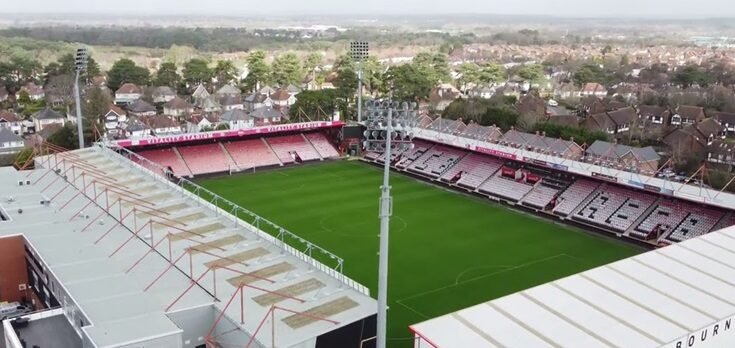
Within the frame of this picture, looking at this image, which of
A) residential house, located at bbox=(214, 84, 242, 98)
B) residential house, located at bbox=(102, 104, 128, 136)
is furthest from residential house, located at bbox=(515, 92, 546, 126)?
residential house, located at bbox=(214, 84, 242, 98)

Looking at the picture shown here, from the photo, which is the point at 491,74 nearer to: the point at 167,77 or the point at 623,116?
the point at 623,116

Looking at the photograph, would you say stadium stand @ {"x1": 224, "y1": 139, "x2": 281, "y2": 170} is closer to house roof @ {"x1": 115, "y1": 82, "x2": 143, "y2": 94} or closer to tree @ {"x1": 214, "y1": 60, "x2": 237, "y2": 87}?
house roof @ {"x1": 115, "y1": 82, "x2": 143, "y2": 94}

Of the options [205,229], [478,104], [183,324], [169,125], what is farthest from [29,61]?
[183,324]

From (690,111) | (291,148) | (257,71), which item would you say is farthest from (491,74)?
(291,148)

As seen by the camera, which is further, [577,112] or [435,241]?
[577,112]

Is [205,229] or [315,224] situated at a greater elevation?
[205,229]

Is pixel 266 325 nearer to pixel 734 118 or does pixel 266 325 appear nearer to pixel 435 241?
pixel 435 241
